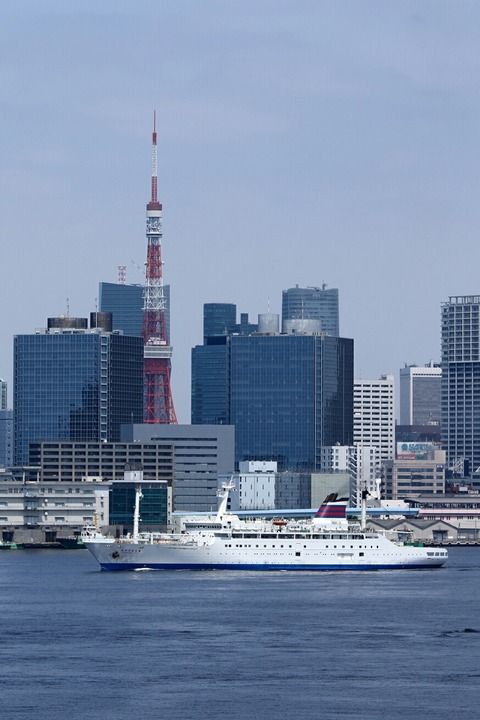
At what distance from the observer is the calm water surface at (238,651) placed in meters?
73.8

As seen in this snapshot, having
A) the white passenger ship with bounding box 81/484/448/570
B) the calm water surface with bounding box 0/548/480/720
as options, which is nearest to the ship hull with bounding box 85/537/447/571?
the white passenger ship with bounding box 81/484/448/570

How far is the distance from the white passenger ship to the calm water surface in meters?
21.0

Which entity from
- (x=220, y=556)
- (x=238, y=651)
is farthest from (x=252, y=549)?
(x=238, y=651)

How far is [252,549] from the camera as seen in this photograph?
159500 mm

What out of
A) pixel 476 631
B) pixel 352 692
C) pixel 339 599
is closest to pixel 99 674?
pixel 352 692

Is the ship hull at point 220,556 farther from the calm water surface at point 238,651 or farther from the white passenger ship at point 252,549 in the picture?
the calm water surface at point 238,651

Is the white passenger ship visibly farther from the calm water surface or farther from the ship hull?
the calm water surface

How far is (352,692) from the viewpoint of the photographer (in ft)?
251

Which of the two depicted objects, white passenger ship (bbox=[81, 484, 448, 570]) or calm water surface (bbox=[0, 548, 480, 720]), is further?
white passenger ship (bbox=[81, 484, 448, 570])

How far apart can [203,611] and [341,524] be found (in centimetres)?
5450

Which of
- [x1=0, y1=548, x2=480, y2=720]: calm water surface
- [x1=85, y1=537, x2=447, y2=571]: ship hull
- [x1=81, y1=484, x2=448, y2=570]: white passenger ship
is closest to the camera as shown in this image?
[x1=0, y1=548, x2=480, y2=720]: calm water surface

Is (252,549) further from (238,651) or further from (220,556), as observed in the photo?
(238,651)

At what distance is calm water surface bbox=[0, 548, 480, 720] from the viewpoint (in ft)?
242

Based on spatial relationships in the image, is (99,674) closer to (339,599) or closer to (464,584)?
(339,599)
